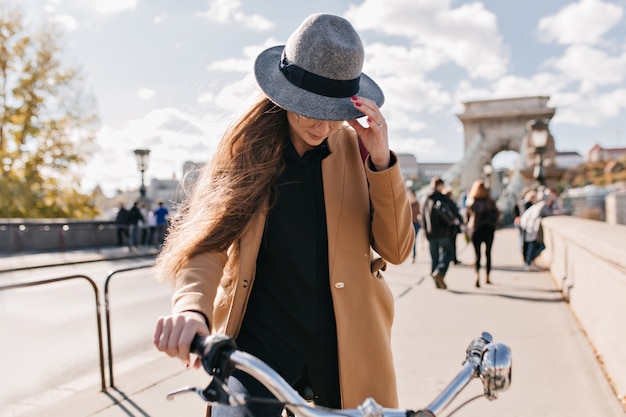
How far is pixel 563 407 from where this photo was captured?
3.72m

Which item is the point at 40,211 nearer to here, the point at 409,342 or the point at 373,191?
the point at 409,342

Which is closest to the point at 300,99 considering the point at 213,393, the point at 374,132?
the point at 374,132

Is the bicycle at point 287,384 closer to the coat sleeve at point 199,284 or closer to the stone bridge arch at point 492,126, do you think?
the coat sleeve at point 199,284

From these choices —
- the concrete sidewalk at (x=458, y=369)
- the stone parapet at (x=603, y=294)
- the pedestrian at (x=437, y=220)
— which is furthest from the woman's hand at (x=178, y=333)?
the pedestrian at (x=437, y=220)

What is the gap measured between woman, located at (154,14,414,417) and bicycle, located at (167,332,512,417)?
0.48 m

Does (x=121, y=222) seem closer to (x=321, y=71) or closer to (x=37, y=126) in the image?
(x=37, y=126)

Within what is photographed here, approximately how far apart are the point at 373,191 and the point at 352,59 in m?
0.40

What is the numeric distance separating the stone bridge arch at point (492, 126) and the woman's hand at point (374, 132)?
164 feet

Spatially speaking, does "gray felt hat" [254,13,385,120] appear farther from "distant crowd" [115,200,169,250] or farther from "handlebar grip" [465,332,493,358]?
"distant crowd" [115,200,169,250]

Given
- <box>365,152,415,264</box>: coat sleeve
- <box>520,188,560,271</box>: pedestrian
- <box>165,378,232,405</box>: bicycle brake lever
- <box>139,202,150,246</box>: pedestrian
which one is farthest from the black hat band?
<box>139,202,150,246</box>: pedestrian

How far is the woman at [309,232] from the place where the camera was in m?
1.66

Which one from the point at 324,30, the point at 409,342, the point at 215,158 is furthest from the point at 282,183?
the point at 409,342

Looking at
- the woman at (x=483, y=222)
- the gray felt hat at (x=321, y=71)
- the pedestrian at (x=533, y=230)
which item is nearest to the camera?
the gray felt hat at (x=321, y=71)

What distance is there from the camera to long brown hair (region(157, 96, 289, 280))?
1.73 meters
